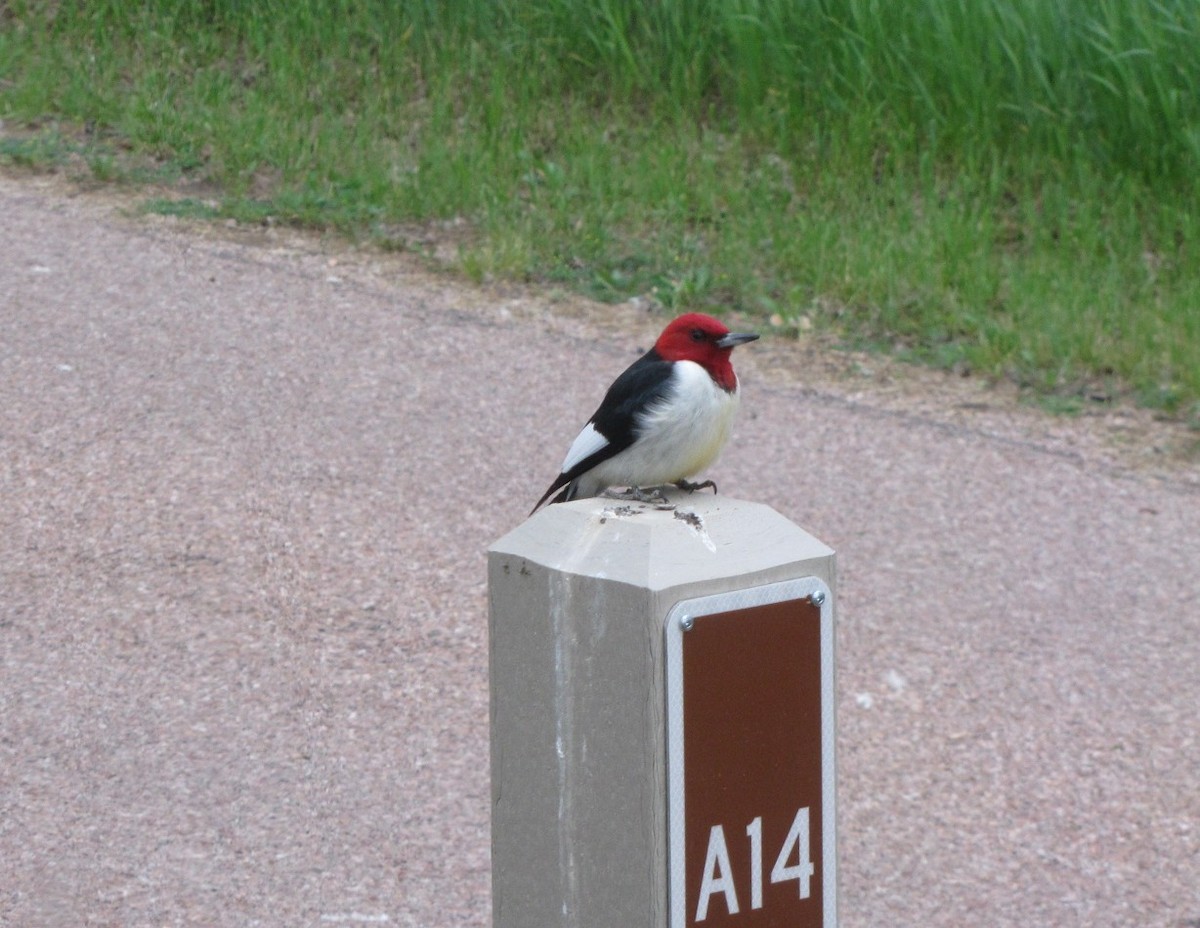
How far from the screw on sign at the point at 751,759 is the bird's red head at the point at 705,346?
142 centimetres

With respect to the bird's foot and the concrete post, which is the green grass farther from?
the concrete post

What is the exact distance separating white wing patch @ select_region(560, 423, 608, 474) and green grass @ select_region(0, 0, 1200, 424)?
12.1 feet

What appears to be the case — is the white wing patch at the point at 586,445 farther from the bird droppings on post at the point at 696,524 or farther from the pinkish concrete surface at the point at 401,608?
the bird droppings on post at the point at 696,524

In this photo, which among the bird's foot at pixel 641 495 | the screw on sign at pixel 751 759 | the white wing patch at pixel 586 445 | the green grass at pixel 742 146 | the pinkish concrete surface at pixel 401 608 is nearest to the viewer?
the screw on sign at pixel 751 759

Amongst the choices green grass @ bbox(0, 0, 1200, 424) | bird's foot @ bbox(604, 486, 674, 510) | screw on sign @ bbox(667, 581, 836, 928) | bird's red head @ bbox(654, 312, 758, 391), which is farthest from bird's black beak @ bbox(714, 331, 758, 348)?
green grass @ bbox(0, 0, 1200, 424)

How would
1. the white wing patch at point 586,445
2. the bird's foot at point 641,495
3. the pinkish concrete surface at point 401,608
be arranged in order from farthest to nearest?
the pinkish concrete surface at point 401,608 → the white wing patch at point 586,445 → the bird's foot at point 641,495

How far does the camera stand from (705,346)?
3.33m

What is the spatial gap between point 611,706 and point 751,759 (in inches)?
6.5

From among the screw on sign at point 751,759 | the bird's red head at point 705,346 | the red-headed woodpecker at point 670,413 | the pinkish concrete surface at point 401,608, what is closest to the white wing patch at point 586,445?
the red-headed woodpecker at point 670,413

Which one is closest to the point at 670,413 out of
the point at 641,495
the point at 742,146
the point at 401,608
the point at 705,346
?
the point at 705,346

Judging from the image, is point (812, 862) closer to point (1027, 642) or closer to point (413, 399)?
point (1027, 642)

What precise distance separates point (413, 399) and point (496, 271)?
1.38 meters

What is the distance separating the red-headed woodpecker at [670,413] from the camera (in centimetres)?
324

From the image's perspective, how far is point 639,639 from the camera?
1833 mm
